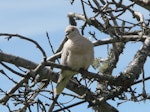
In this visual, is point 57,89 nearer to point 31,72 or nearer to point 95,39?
point 95,39

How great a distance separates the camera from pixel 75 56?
7.17m

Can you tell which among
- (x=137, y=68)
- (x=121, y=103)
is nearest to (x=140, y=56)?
(x=137, y=68)

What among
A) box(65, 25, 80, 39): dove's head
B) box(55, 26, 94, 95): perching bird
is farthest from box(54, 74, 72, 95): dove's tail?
box(65, 25, 80, 39): dove's head

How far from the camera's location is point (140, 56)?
6949 millimetres

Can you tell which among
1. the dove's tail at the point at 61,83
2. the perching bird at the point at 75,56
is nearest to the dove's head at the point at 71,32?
the perching bird at the point at 75,56

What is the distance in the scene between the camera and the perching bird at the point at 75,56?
23.2ft

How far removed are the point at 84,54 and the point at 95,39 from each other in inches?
13.2

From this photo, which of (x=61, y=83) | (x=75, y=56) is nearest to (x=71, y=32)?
(x=75, y=56)

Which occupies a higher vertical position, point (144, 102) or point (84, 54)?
point (84, 54)

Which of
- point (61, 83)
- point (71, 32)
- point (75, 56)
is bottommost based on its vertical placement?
point (61, 83)

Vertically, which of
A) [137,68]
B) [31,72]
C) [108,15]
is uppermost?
[108,15]

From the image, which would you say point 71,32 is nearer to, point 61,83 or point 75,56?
point 75,56

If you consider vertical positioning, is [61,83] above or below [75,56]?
below

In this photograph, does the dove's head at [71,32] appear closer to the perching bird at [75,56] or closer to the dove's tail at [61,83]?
the perching bird at [75,56]
